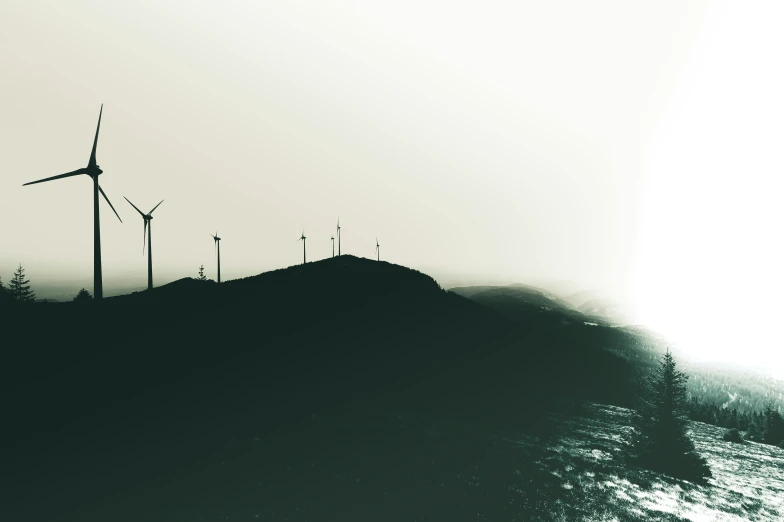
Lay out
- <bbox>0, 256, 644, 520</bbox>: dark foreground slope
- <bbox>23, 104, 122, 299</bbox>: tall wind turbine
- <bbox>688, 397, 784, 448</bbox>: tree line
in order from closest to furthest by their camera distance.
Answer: <bbox>0, 256, 644, 520</bbox>: dark foreground slope
<bbox>23, 104, 122, 299</bbox>: tall wind turbine
<bbox>688, 397, 784, 448</bbox>: tree line

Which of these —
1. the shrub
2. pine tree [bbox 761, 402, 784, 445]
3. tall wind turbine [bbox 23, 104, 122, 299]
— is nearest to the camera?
tall wind turbine [bbox 23, 104, 122, 299]

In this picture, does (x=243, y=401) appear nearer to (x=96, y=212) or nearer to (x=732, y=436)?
(x=96, y=212)

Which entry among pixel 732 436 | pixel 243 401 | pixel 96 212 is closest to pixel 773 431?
pixel 732 436

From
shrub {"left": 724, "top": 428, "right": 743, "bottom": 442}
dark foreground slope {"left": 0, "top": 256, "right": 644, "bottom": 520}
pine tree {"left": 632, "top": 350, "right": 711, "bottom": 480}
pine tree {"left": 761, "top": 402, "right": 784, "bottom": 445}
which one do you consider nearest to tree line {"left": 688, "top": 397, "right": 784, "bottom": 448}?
pine tree {"left": 761, "top": 402, "right": 784, "bottom": 445}

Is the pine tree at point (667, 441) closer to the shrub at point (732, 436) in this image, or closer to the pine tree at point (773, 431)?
the shrub at point (732, 436)

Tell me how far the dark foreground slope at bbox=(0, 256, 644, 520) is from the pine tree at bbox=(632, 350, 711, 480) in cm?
1751

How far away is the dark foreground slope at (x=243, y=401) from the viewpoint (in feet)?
114

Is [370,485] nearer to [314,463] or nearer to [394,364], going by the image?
[314,463]

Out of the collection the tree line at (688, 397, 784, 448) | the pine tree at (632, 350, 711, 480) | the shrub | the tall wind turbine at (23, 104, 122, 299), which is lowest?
the tree line at (688, 397, 784, 448)

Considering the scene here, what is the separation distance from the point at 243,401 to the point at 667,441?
61.6 metres

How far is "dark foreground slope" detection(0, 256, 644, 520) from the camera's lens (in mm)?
34719

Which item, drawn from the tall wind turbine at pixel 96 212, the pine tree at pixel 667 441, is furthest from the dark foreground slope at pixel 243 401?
the pine tree at pixel 667 441

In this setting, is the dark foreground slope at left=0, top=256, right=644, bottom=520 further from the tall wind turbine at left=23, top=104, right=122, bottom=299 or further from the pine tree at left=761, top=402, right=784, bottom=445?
the pine tree at left=761, top=402, right=784, bottom=445

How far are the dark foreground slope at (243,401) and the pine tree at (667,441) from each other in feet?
57.5
